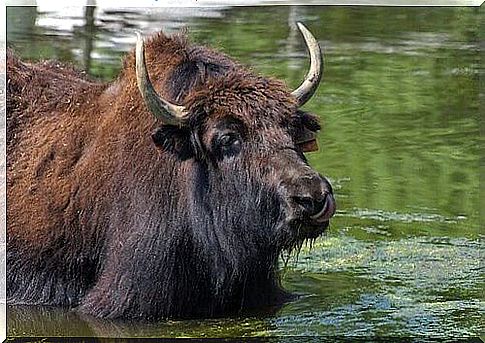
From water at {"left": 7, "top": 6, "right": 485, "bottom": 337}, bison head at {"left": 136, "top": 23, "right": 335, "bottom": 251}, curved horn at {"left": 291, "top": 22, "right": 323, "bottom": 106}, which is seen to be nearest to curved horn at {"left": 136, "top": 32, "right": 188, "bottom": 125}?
bison head at {"left": 136, "top": 23, "right": 335, "bottom": 251}

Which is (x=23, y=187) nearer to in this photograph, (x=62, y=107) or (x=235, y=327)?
(x=62, y=107)

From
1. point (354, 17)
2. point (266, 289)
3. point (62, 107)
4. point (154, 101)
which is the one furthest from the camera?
point (354, 17)

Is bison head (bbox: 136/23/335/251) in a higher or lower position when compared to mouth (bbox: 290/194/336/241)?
higher

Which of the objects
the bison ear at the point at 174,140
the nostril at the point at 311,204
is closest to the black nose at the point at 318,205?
the nostril at the point at 311,204

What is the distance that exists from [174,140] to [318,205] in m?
0.63

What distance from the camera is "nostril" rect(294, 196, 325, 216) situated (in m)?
3.20

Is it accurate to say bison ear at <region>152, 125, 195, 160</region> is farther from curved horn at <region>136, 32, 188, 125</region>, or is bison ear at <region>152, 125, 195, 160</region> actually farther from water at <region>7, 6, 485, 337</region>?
water at <region>7, 6, 485, 337</region>

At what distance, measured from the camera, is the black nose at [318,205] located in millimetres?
3199

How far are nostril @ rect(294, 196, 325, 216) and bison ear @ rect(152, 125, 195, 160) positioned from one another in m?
0.50

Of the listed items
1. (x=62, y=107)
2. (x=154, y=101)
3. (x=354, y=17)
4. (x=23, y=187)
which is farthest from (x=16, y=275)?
(x=354, y=17)

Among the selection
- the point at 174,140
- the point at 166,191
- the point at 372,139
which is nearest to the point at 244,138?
the point at 174,140

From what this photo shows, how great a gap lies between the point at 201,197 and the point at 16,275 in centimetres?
85

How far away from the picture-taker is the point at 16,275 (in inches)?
152

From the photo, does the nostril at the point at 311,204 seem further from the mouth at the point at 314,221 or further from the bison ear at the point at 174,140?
the bison ear at the point at 174,140
